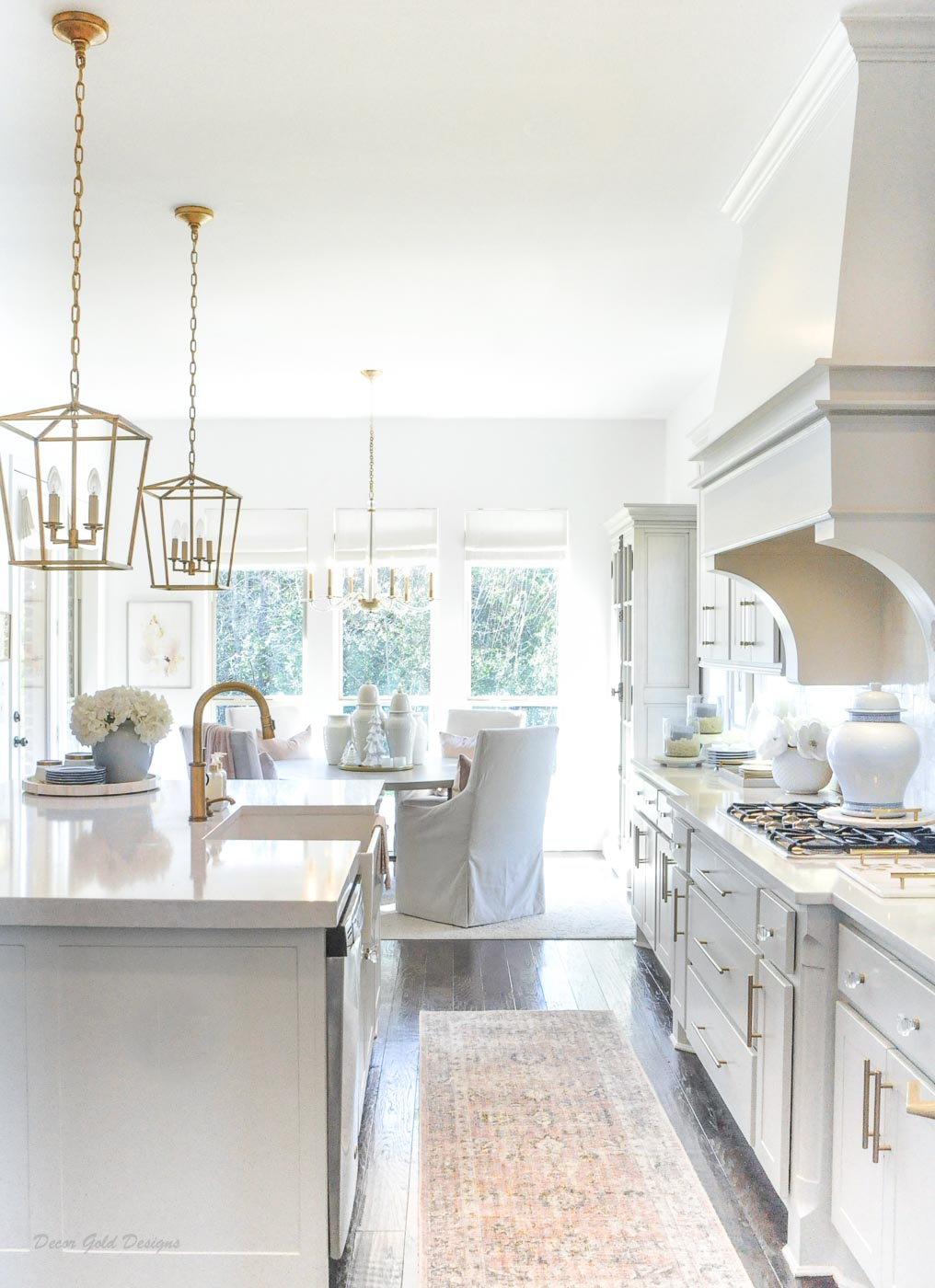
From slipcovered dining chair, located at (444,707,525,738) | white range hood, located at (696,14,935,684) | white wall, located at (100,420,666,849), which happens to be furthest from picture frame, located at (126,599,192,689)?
white range hood, located at (696,14,935,684)

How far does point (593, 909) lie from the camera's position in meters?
5.57

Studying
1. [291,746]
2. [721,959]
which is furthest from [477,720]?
[721,959]

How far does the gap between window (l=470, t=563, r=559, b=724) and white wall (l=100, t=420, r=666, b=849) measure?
9 centimetres

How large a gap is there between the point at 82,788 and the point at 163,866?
42.0 inches

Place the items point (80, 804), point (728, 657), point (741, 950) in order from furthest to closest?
point (728, 657) → point (80, 804) → point (741, 950)

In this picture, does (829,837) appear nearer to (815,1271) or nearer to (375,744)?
(815,1271)

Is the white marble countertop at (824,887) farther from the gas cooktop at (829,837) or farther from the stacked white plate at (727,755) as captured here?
the stacked white plate at (727,755)

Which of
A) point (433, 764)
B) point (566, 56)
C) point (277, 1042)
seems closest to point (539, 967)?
point (433, 764)

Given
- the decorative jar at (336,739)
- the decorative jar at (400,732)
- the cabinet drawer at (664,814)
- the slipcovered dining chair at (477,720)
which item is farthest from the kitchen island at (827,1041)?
the slipcovered dining chair at (477,720)

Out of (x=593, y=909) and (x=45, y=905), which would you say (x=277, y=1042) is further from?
(x=593, y=909)

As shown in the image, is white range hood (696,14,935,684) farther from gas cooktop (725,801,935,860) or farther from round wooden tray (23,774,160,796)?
round wooden tray (23,774,160,796)

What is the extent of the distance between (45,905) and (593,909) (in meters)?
3.92

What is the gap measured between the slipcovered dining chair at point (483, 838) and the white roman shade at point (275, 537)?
8.28 ft

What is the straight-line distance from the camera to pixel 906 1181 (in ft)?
6.19
